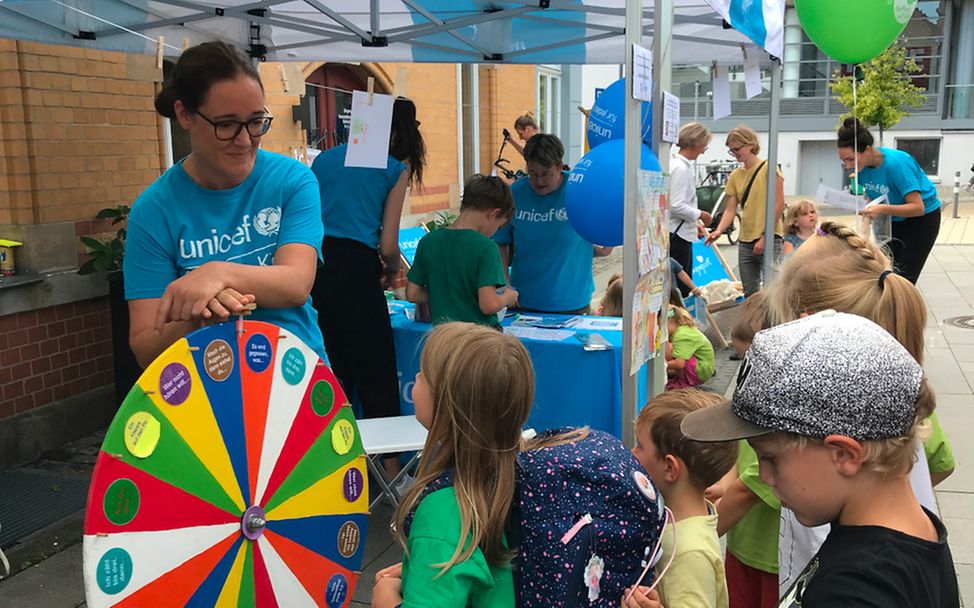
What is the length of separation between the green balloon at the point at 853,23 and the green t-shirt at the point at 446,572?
4.27 m

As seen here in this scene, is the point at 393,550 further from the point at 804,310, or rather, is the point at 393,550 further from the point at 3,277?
the point at 3,277

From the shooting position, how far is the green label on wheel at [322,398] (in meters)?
2.05

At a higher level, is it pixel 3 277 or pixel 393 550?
pixel 3 277

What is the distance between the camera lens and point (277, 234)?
2.17 metres

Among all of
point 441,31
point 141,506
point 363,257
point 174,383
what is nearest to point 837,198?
point 441,31

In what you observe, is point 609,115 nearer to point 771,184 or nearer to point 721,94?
point 721,94

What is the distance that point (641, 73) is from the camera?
3143 mm

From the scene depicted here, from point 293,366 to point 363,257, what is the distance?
225 cm

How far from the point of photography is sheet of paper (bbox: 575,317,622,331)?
4.59 metres

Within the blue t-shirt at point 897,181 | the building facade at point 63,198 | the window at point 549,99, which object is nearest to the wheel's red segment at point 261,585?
the building facade at point 63,198

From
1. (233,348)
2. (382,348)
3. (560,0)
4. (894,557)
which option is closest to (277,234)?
(233,348)

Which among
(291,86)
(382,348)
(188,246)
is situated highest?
(291,86)

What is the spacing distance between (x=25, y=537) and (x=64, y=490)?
59cm

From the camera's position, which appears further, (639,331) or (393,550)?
(393,550)
